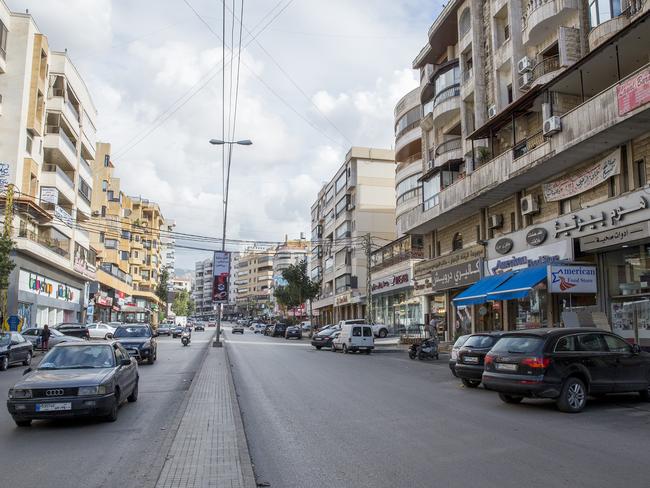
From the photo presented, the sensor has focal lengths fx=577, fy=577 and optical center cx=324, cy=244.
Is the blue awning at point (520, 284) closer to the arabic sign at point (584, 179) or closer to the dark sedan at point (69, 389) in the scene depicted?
the arabic sign at point (584, 179)

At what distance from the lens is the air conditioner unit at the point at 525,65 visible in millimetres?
24891

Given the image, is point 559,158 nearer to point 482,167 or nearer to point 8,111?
point 482,167

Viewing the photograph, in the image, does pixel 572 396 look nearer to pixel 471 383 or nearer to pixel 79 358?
pixel 471 383

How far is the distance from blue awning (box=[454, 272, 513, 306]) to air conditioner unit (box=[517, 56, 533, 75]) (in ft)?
29.1

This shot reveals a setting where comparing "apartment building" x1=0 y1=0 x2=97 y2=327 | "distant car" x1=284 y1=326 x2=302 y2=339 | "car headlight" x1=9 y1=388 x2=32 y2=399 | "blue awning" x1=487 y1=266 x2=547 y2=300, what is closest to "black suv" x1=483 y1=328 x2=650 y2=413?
"car headlight" x1=9 y1=388 x2=32 y2=399

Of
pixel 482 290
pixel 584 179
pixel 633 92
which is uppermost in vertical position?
pixel 633 92

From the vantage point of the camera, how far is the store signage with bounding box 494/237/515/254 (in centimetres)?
2633

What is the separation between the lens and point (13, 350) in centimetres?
2131

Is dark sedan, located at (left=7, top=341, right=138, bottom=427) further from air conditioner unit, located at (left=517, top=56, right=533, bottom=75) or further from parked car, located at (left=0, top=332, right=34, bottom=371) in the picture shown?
air conditioner unit, located at (left=517, top=56, right=533, bottom=75)

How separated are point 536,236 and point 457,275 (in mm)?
8241

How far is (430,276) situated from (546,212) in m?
12.5

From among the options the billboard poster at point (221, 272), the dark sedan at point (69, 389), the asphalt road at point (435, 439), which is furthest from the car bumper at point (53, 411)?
the billboard poster at point (221, 272)

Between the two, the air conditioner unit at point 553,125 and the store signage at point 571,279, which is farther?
the air conditioner unit at point 553,125

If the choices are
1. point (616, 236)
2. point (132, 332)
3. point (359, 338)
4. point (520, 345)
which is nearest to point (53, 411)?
point (520, 345)
